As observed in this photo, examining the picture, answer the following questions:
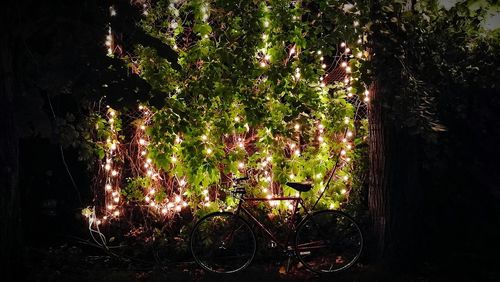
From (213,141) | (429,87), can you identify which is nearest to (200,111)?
(213,141)

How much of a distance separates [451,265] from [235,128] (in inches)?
150

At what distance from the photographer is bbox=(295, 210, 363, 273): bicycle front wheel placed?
240 inches

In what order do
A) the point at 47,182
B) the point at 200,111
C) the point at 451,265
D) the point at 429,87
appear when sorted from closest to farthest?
the point at 429,87 → the point at 451,265 → the point at 200,111 → the point at 47,182

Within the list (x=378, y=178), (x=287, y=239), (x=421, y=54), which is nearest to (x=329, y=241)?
(x=287, y=239)

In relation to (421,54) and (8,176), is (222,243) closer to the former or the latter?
(8,176)

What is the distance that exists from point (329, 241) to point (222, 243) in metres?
1.63

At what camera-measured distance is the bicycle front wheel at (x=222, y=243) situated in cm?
618

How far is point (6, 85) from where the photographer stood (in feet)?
16.2

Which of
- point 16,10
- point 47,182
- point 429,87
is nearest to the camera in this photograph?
point 16,10

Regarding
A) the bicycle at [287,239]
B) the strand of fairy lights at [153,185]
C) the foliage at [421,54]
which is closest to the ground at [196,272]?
the bicycle at [287,239]

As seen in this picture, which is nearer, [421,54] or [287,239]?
[421,54]

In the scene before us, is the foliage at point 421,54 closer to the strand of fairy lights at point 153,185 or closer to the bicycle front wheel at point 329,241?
the bicycle front wheel at point 329,241

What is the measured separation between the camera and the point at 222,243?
20.4 feet

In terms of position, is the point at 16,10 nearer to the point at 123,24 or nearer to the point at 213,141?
the point at 123,24
